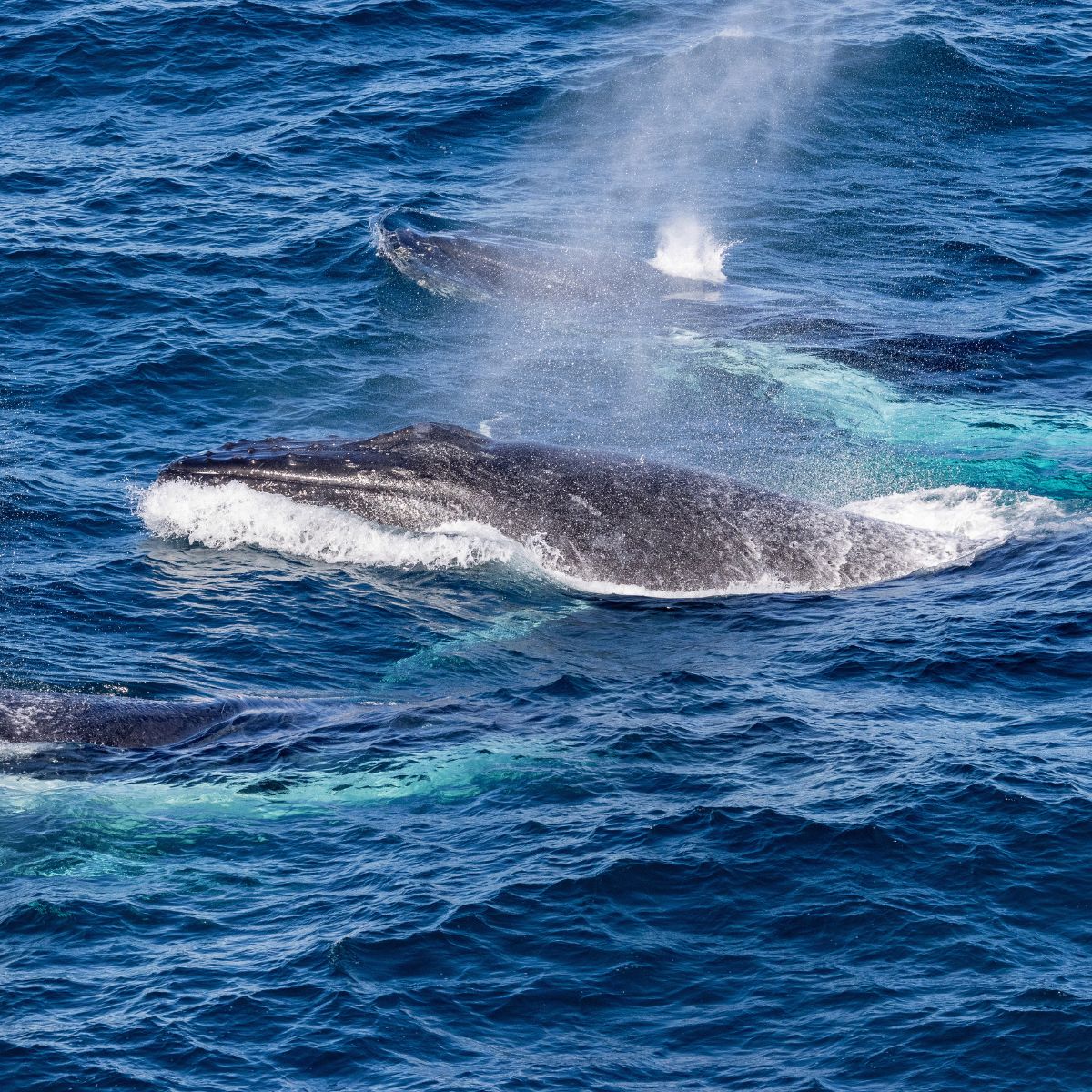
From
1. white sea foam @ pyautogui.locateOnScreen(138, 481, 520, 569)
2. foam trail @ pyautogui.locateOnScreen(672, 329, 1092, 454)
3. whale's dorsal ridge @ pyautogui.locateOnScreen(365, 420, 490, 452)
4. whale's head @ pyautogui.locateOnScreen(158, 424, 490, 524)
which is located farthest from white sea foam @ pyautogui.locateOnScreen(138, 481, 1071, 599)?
foam trail @ pyautogui.locateOnScreen(672, 329, 1092, 454)

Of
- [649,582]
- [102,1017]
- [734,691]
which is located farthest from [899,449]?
A: [102,1017]

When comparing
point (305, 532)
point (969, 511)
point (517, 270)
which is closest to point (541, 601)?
point (305, 532)

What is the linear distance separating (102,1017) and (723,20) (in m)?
49.0

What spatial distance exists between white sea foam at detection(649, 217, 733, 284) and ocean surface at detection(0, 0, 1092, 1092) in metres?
0.16

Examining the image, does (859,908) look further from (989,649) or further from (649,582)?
(649,582)

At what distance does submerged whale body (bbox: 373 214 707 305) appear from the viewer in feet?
128

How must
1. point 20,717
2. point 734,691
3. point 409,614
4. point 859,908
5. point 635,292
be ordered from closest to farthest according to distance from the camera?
point 859,908 → point 20,717 → point 734,691 → point 409,614 → point 635,292

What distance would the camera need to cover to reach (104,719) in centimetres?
2048

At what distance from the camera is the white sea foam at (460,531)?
84.5 ft

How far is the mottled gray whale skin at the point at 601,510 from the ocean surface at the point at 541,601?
0.53m

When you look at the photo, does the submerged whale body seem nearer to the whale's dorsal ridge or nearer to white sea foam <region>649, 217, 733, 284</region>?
white sea foam <region>649, 217, 733, 284</region>

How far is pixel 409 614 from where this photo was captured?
2506cm

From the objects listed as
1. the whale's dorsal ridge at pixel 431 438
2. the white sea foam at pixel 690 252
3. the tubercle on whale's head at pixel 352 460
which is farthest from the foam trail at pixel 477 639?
the white sea foam at pixel 690 252

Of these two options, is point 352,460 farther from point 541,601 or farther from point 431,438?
point 541,601
